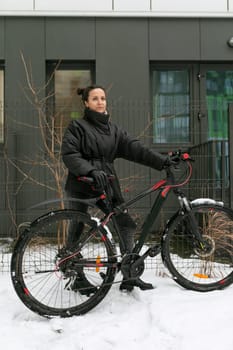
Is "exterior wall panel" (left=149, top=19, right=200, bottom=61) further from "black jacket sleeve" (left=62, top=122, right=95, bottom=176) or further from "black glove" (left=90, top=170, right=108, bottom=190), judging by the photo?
"black glove" (left=90, top=170, right=108, bottom=190)

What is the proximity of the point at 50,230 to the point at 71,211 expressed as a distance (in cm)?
25

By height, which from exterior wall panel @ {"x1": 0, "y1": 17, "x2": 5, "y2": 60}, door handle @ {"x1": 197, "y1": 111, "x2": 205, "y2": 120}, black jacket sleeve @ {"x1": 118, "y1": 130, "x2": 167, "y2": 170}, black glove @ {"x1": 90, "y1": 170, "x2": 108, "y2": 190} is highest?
exterior wall panel @ {"x1": 0, "y1": 17, "x2": 5, "y2": 60}

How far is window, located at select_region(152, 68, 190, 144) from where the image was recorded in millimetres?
6867

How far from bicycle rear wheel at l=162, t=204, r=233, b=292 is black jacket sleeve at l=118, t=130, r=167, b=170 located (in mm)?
509

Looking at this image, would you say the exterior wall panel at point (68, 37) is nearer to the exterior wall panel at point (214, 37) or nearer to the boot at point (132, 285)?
the exterior wall panel at point (214, 37)

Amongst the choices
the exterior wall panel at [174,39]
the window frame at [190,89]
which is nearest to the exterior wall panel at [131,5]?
the exterior wall panel at [174,39]

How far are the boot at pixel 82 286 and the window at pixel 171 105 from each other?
4.27 m

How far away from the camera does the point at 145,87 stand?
6629mm

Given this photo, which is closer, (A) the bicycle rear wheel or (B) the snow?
(B) the snow

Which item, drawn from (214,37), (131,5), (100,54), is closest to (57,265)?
(100,54)

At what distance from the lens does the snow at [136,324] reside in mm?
2451

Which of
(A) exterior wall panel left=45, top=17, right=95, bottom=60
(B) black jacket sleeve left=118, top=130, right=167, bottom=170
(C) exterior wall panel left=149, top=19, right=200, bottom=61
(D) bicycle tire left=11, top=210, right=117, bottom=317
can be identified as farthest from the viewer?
(C) exterior wall panel left=149, top=19, right=200, bottom=61

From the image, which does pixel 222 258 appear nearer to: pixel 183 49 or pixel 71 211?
pixel 71 211

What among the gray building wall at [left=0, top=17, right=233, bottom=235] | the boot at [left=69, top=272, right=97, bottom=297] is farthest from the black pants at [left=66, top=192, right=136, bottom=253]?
the gray building wall at [left=0, top=17, right=233, bottom=235]
